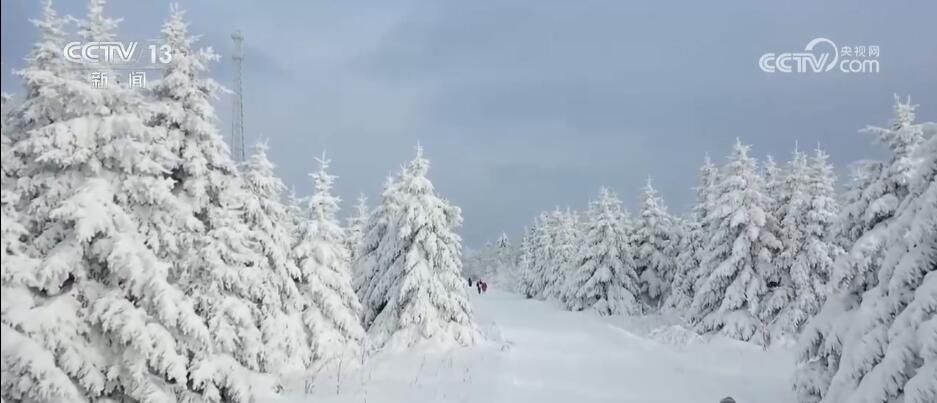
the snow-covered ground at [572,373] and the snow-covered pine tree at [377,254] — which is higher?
the snow-covered pine tree at [377,254]

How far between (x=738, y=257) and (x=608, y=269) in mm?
14597

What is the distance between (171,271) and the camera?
1385 centimetres

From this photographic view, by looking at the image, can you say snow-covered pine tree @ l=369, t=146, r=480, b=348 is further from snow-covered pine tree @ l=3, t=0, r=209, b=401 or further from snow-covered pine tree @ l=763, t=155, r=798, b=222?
snow-covered pine tree @ l=763, t=155, r=798, b=222

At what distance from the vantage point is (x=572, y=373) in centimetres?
1944

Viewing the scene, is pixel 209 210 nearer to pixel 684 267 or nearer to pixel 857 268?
pixel 857 268

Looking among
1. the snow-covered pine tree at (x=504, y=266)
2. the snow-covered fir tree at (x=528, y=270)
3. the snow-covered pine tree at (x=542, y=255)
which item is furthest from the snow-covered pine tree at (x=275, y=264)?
the snow-covered pine tree at (x=504, y=266)

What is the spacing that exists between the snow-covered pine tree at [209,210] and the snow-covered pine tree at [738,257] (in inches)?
850

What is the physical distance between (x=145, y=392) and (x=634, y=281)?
36.9 m

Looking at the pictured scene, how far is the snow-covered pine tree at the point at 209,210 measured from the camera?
1450 centimetres

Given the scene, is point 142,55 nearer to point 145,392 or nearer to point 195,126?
point 195,126

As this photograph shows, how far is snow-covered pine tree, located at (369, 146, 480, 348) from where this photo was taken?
23.4 meters

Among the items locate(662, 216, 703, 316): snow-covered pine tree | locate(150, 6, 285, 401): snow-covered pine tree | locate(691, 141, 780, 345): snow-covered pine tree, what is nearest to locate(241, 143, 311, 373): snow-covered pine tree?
locate(150, 6, 285, 401): snow-covered pine tree

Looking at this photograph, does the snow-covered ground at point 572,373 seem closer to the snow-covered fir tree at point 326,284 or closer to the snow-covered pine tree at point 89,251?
the snow-covered fir tree at point 326,284

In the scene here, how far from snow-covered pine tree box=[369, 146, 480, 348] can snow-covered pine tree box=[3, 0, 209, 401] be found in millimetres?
11582
